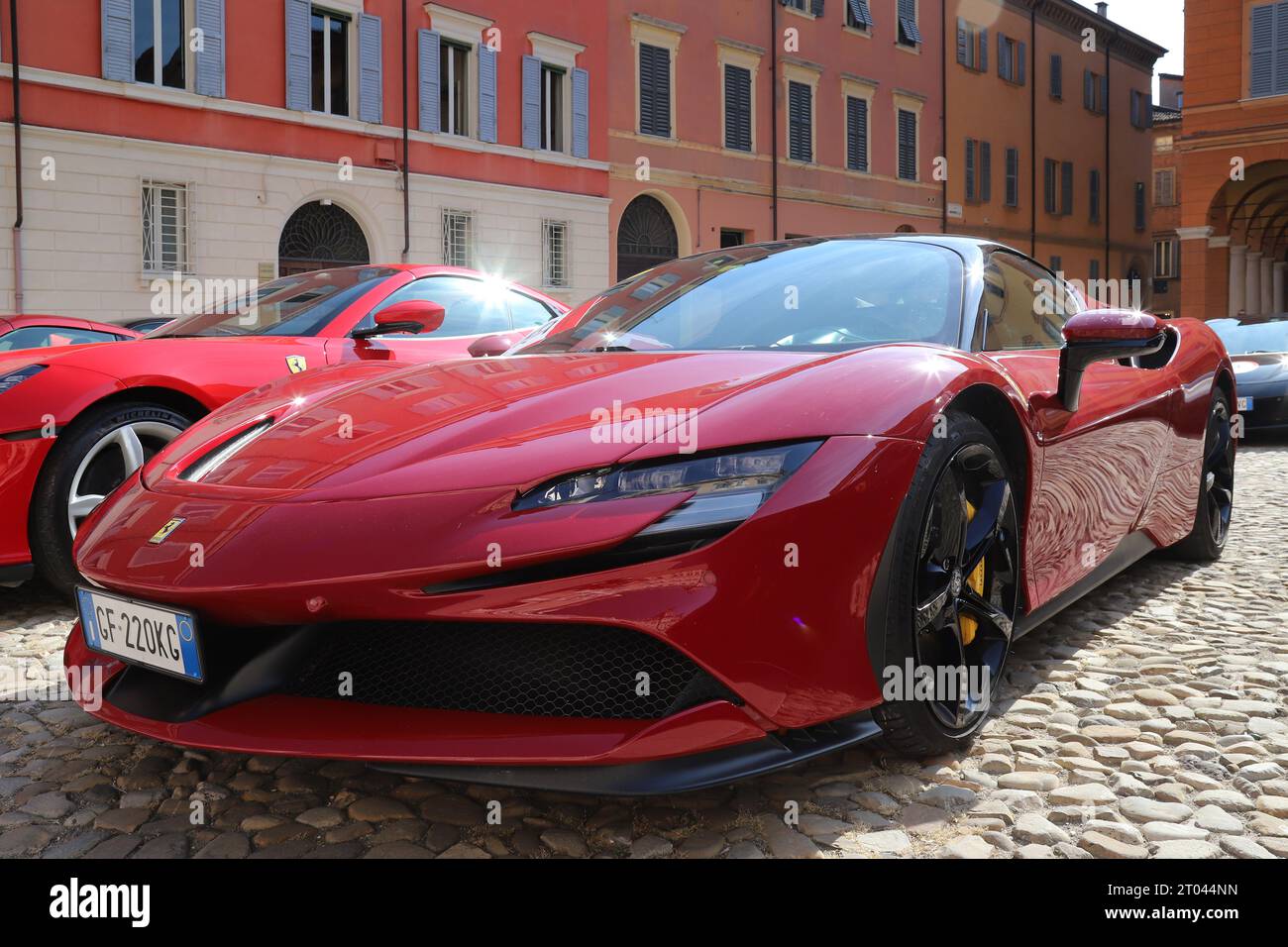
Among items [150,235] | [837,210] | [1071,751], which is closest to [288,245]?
[150,235]

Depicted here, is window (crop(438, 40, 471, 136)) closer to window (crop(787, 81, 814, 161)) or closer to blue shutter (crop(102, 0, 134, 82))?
blue shutter (crop(102, 0, 134, 82))

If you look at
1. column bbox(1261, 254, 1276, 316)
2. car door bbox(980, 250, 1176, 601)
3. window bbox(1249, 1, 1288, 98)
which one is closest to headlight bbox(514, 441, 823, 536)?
car door bbox(980, 250, 1176, 601)

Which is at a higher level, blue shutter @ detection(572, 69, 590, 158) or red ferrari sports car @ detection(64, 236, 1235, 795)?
blue shutter @ detection(572, 69, 590, 158)

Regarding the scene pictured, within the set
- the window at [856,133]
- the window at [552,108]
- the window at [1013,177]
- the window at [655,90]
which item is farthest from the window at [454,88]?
the window at [1013,177]

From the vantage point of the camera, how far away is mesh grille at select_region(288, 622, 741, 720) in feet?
6.44

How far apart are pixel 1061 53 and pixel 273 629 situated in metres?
37.6

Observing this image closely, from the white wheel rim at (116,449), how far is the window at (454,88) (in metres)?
15.8

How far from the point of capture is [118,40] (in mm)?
15164

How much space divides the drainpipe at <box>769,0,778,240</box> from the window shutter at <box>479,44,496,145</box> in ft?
24.8

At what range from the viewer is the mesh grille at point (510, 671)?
196cm

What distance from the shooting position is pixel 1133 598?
4.07 m

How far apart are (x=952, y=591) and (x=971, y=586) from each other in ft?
0.51

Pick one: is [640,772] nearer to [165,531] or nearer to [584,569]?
[584,569]
